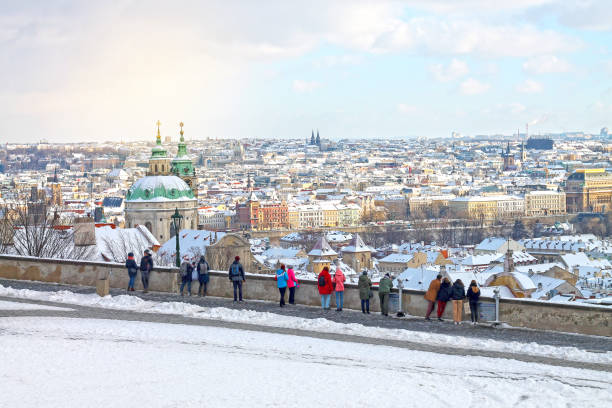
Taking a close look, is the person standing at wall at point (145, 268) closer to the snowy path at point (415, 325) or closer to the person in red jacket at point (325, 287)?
the snowy path at point (415, 325)

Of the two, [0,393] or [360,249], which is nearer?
[0,393]

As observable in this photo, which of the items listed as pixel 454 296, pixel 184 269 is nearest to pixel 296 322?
pixel 454 296

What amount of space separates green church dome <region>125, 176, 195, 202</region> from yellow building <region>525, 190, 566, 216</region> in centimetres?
9509

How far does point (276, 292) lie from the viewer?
53.1 ft

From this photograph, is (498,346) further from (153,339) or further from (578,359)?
(153,339)

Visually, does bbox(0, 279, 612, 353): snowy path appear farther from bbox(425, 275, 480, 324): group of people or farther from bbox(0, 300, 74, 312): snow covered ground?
bbox(0, 300, 74, 312): snow covered ground

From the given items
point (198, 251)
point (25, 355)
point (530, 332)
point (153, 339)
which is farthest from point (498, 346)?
point (198, 251)

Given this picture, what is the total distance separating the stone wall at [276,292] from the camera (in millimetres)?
13477

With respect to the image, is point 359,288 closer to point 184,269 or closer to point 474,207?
point 184,269

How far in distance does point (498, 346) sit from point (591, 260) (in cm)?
5413

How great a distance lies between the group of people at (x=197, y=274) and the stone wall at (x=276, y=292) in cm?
16

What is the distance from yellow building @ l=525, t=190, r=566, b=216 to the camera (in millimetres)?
143250

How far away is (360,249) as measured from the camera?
233 feet

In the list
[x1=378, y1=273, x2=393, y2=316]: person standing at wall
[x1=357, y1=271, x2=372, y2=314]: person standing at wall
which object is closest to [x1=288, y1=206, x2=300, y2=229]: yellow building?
[x1=357, y1=271, x2=372, y2=314]: person standing at wall
